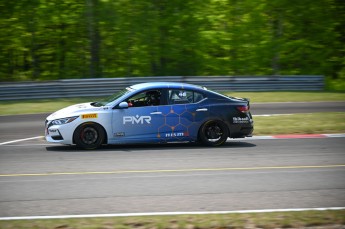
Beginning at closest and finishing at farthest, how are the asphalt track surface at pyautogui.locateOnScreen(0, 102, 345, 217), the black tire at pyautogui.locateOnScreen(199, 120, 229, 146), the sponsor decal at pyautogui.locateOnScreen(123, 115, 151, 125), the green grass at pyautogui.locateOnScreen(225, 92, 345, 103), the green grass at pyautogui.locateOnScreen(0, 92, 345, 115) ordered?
the asphalt track surface at pyautogui.locateOnScreen(0, 102, 345, 217) < the sponsor decal at pyautogui.locateOnScreen(123, 115, 151, 125) < the black tire at pyautogui.locateOnScreen(199, 120, 229, 146) < the green grass at pyautogui.locateOnScreen(0, 92, 345, 115) < the green grass at pyautogui.locateOnScreen(225, 92, 345, 103)

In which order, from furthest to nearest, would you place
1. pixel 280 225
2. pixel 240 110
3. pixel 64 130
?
1. pixel 240 110
2. pixel 64 130
3. pixel 280 225

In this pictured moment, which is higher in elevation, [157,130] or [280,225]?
[157,130]

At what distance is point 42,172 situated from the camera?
35.1ft

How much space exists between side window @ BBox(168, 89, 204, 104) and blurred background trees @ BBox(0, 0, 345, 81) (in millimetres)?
20016

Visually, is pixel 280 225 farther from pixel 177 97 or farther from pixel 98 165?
pixel 177 97

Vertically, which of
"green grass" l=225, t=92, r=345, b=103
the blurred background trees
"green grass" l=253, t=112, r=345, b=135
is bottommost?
"green grass" l=253, t=112, r=345, b=135

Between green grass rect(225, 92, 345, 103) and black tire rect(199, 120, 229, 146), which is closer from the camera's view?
black tire rect(199, 120, 229, 146)

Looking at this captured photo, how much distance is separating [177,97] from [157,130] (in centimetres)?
95

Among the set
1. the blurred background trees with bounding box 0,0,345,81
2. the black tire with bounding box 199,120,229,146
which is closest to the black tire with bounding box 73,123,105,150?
the black tire with bounding box 199,120,229,146

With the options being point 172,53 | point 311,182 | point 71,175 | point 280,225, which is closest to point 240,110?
point 311,182

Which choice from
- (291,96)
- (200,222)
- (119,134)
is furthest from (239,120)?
(291,96)

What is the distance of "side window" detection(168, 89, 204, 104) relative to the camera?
13352 millimetres

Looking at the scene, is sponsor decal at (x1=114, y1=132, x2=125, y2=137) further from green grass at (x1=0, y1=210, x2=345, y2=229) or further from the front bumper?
green grass at (x1=0, y1=210, x2=345, y2=229)

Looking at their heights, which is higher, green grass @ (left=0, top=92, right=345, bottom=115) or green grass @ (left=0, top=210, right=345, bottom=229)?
green grass @ (left=0, top=92, right=345, bottom=115)
